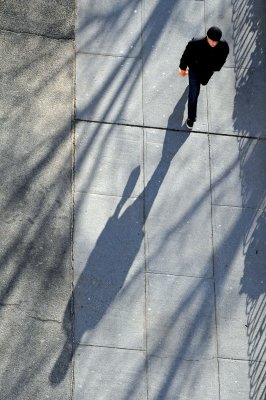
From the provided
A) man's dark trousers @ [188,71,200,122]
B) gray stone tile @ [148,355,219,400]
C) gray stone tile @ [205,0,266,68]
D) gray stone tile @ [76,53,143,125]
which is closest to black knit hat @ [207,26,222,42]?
man's dark trousers @ [188,71,200,122]

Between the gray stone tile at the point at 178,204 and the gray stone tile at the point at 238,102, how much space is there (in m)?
0.44

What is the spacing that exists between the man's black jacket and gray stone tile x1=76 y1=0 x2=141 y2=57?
4.69ft

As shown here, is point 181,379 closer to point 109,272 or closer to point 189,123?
point 109,272

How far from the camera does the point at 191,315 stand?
9.25 metres

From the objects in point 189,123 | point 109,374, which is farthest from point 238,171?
point 109,374

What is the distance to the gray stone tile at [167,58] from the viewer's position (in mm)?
10414

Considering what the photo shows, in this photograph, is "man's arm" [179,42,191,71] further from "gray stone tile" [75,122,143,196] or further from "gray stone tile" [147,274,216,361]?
"gray stone tile" [147,274,216,361]

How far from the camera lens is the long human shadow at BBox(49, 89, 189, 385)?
8.99 m

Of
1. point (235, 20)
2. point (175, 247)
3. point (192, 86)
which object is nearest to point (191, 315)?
point (175, 247)

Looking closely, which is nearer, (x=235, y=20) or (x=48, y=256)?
(x=48, y=256)

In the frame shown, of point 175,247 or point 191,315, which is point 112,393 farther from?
point 175,247

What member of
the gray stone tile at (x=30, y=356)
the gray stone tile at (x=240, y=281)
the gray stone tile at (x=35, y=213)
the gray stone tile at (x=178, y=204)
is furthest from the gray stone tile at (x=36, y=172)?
the gray stone tile at (x=240, y=281)

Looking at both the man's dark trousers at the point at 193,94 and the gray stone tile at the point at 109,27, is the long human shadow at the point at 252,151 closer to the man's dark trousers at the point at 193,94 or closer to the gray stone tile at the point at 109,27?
the man's dark trousers at the point at 193,94

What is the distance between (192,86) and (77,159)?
179cm
